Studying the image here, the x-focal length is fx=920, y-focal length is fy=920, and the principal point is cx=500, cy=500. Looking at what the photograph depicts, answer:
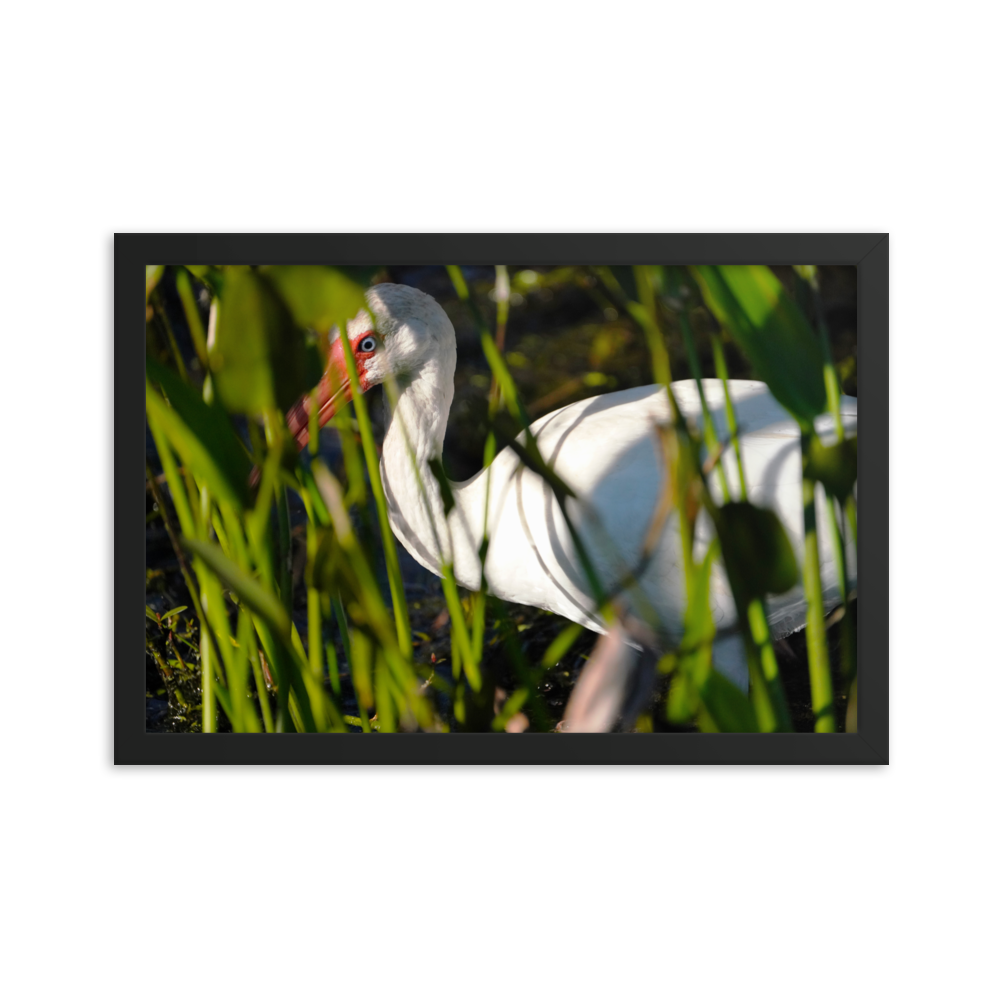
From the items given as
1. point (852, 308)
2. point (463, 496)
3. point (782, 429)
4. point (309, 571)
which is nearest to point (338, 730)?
point (309, 571)

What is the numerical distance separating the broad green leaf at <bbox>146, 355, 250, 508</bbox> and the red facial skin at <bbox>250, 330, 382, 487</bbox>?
11cm

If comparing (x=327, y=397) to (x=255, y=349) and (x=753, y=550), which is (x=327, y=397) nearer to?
(x=255, y=349)

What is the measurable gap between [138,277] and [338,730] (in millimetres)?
643

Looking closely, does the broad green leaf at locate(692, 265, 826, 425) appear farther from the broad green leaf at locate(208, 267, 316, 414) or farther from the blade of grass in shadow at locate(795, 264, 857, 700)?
the broad green leaf at locate(208, 267, 316, 414)

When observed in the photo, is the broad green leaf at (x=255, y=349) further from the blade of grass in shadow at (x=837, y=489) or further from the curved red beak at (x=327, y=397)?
the blade of grass in shadow at (x=837, y=489)

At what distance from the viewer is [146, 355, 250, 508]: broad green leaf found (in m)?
1.12

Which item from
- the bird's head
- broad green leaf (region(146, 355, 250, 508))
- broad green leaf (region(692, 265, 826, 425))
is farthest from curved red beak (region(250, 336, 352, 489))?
broad green leaf (region(692, 265, 826, 425))

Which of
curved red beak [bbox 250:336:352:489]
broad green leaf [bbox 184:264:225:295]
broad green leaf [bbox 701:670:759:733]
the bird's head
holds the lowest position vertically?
broad green leaf [bbox 701:670:759:733]

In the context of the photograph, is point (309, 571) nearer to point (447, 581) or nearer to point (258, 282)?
point (447, 581)

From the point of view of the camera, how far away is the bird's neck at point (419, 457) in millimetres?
1290

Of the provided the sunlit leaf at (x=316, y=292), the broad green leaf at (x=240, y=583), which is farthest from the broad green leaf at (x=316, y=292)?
the broad green leaf at (x=240, y=583)

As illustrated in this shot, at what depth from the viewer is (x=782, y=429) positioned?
4.01 feet

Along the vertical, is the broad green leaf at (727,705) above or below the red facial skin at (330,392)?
below
